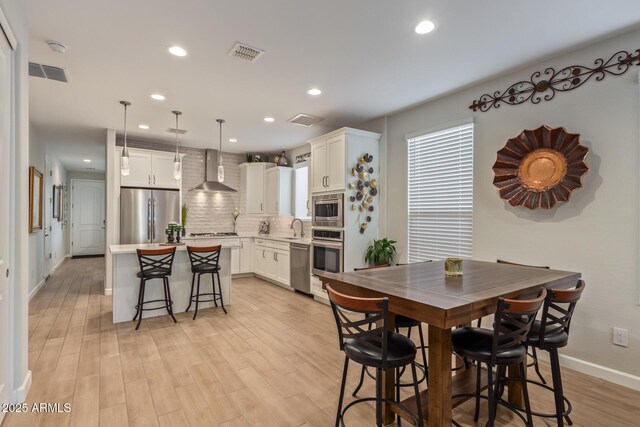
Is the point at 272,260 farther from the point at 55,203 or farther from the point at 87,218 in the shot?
the point at 87,218

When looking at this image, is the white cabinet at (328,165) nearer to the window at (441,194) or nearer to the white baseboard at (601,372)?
the window at (441,194)

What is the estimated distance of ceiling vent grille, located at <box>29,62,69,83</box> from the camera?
317 cm

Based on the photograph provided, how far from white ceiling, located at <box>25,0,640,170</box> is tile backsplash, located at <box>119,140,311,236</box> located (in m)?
2.34

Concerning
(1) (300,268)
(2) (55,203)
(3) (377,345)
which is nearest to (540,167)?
(3) (377,345)

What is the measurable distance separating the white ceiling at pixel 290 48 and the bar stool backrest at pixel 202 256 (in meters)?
1.86

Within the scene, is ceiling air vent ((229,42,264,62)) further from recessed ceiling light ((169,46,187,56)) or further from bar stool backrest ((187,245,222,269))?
bar stool backrest ((187,245,222,269))

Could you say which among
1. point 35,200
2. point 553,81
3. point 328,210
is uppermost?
point 553,81

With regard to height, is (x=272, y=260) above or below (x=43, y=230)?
below

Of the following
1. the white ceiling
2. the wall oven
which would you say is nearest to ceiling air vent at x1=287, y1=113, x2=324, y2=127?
the white ceiling

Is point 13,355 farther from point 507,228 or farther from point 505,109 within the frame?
point 505,109

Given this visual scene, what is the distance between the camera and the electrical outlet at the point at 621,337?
2611 millimetres

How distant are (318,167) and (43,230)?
532 centimetres

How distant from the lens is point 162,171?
19.7 ft

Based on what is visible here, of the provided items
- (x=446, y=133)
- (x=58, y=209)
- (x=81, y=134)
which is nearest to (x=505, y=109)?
(x=446, y=133)
